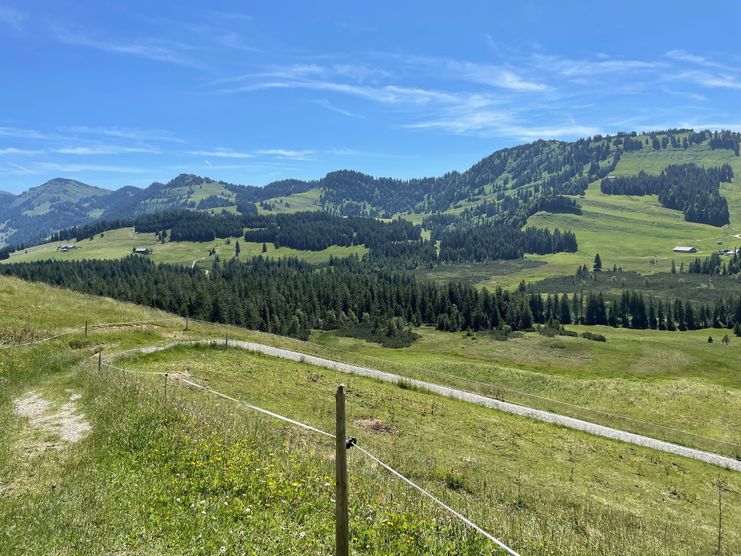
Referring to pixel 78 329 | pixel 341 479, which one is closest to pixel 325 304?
pixel 78 329

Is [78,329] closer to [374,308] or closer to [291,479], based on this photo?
[291,479]

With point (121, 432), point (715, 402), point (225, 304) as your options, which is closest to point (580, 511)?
point (121, 432)

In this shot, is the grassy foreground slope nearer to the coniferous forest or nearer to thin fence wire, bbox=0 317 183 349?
thin fence wire, bbox=0 317 183 349

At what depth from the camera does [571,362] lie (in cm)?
9969

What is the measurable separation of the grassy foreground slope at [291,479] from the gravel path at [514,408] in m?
3.18

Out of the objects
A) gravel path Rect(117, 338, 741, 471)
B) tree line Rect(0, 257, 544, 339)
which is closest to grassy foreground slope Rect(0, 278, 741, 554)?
gravel path Rect(117, 338, 741, 471)

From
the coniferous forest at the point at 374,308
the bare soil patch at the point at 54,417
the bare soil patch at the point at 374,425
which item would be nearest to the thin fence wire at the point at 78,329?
the bare soil patch at the point at 54,417

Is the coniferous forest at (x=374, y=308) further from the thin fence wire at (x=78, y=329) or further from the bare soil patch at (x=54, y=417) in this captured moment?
the bare soil patch at (x=54, y=417)

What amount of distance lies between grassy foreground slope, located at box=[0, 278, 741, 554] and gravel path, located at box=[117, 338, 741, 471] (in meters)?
3.18

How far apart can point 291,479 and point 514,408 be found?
36654 mm

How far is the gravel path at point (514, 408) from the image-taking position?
1594 inches

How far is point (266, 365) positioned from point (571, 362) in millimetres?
76965

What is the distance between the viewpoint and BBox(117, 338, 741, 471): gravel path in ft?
133

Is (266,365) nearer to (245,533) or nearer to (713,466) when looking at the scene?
(245,533)
